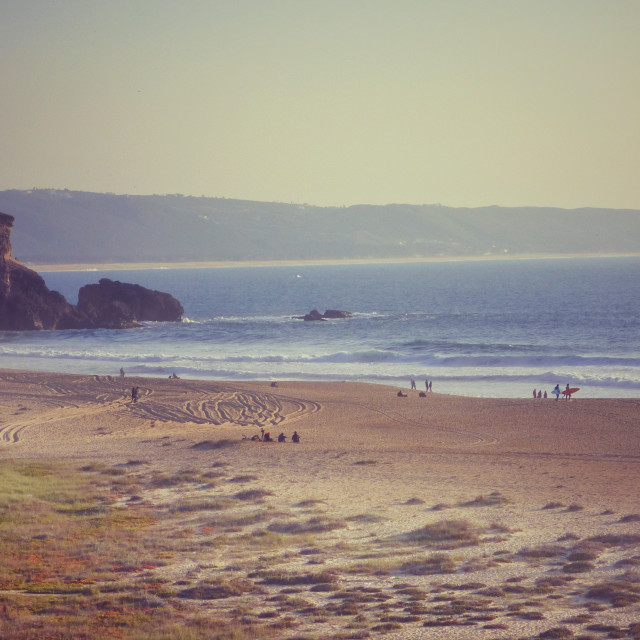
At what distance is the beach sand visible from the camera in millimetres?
11930

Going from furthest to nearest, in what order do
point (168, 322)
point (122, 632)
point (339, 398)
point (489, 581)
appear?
point (168, 322), point (339, 398), point (489, 581), point (122, 632)

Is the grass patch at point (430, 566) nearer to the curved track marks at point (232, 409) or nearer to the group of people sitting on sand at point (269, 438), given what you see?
the group of people sitting on sand at point (269, 438)

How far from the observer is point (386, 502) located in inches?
752

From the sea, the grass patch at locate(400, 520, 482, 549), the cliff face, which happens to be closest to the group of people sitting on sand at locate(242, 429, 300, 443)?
the grass patch at locate(400, 520, 482, 549)

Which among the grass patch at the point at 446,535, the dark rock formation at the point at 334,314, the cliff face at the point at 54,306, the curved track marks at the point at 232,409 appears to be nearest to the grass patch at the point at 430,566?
the grass patch at the point at 446,535

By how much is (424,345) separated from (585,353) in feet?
39.7

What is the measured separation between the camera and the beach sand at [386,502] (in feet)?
39.1

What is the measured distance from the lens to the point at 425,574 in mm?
13672

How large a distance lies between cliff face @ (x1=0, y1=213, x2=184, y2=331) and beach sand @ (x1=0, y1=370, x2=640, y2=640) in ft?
134

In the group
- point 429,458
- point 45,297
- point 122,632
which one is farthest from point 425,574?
point 45,297

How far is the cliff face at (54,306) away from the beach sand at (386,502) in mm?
40843

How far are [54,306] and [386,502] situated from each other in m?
66.6

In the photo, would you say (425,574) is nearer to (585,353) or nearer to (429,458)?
(429,458)

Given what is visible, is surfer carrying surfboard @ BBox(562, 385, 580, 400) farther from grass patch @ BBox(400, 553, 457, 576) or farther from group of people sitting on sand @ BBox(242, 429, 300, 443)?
grass patch @ BBox(400, 553, 457, 576)
